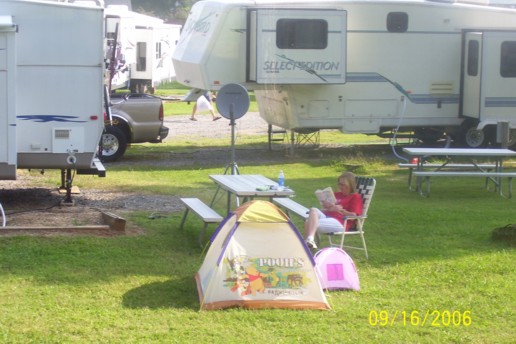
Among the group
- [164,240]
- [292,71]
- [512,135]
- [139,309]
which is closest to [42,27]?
[164,240]

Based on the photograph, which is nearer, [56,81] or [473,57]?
[56,81]

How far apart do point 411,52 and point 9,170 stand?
9535 mm

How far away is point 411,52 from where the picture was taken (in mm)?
18469

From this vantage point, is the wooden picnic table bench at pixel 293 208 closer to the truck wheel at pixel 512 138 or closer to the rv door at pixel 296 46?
Result: the rv door at pixel 296 46

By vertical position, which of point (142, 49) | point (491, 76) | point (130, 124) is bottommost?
point (130, 124)

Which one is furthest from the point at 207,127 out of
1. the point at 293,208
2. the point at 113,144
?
the point at 293,208

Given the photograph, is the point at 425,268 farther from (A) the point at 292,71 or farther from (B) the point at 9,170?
(A) the point at 292,71

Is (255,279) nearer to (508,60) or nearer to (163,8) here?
(508,60)

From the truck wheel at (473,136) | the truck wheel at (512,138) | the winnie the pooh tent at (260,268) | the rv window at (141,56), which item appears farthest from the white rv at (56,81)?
the rv window at (141,56)

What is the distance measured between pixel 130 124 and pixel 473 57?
6683 mm

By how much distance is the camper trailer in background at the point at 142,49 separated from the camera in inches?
1071

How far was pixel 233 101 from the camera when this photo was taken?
12.4 m

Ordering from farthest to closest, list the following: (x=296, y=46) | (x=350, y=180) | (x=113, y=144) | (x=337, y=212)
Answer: (x=113, y=144), (x=296, y=46), (x=350, y=180), (x=337, y=212)
